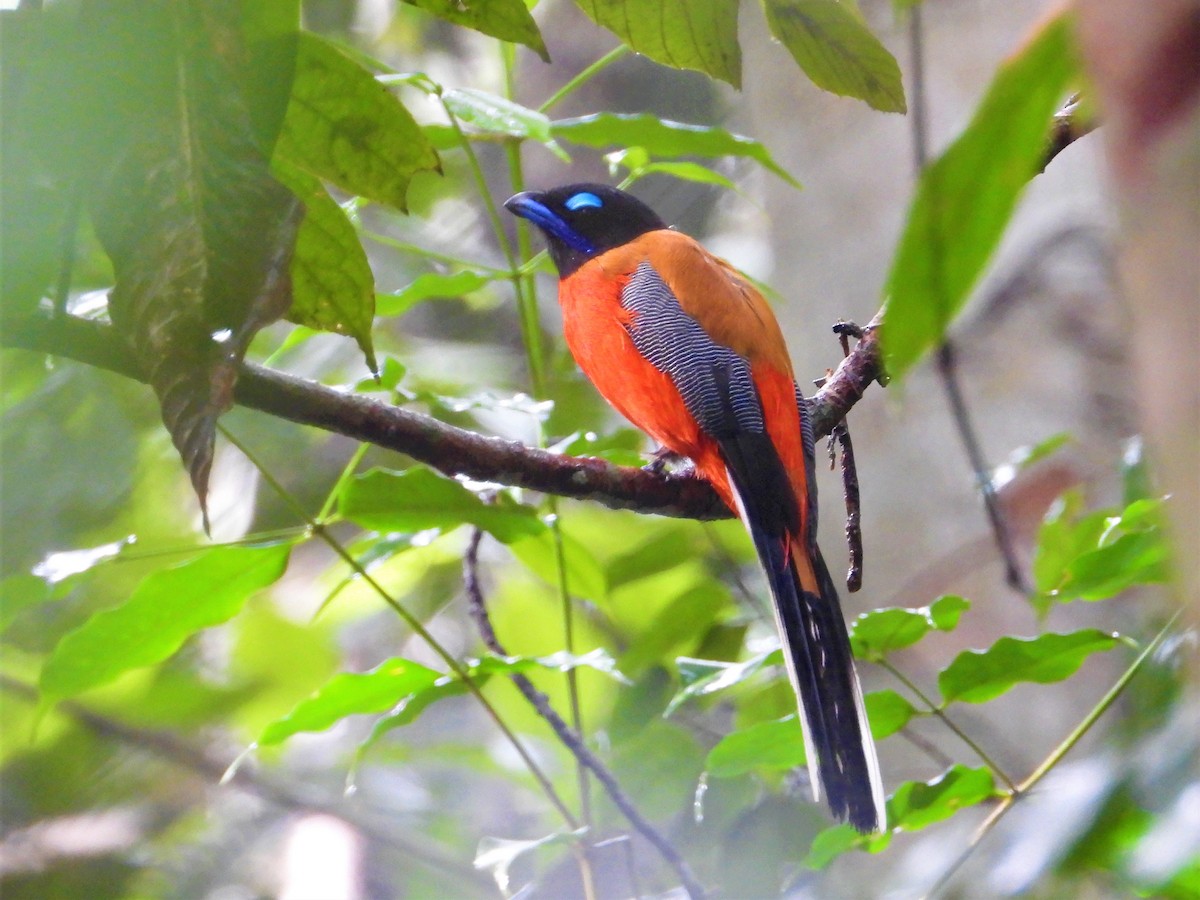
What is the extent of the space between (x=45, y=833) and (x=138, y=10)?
4.07 metres

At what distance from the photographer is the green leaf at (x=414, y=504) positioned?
1999mm

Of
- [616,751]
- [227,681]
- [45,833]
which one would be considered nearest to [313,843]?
[227,681]

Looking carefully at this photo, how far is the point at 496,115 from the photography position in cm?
179

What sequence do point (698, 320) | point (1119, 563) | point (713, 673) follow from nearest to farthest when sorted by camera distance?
point (1119, 563) < point (713, 673) < point (698, 320)

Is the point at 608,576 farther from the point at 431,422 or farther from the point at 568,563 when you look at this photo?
the point at 431,422

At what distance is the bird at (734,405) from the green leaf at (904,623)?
0.19m

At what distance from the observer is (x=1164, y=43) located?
38 cm

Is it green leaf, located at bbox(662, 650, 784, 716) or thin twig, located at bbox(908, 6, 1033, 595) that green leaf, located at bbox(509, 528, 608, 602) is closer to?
green leaf, located at bbox(662, 650, 784, 716)

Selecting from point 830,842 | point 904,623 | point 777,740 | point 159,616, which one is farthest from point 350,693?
point 904,623

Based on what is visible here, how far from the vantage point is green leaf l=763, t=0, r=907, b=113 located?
1.46m

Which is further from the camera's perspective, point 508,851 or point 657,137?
point 657,137

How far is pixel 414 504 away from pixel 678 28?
1.00 meters

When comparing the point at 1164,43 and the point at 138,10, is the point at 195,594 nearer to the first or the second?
the point at 138,10

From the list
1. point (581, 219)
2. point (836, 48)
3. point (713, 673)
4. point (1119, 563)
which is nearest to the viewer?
point (836, 48)
